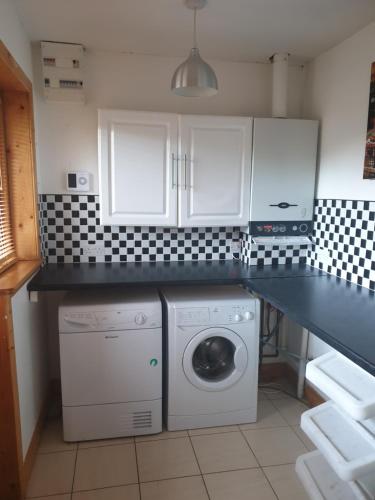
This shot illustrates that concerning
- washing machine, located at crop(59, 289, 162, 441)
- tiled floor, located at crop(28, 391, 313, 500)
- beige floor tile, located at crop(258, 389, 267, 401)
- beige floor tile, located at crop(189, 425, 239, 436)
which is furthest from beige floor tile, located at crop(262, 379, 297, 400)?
washing machine, located at crop(59, 289, 162, 441)

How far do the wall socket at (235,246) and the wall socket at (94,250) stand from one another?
943 millimetres

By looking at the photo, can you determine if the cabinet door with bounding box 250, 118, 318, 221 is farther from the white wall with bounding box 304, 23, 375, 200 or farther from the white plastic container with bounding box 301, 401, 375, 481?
the white plastic container with bounding box 301, 401, 375, 481

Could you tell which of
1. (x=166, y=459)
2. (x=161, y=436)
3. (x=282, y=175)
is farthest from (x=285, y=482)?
(x=282, y=175)

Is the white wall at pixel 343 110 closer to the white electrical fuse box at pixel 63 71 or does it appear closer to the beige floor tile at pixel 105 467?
the white electrical fuse box at pixel 63 71

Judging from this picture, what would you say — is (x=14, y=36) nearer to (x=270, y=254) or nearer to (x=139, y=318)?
(x=139, y=318)

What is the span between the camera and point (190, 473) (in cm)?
185

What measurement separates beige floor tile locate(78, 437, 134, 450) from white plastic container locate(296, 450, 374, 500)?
3.20 feet

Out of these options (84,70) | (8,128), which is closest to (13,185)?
(8,128)

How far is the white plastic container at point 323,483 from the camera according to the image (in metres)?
1.38

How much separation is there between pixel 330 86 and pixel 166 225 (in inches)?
54.9

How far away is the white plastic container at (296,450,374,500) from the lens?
1376 millimetres

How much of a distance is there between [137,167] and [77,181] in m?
0.47

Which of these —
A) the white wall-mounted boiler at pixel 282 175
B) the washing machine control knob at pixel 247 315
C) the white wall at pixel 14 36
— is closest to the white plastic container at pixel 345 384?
the washing machine control knob at pixel 247 315

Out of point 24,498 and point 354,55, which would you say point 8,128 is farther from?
point 354,55
